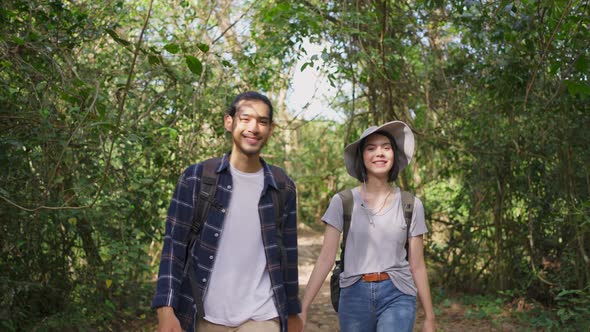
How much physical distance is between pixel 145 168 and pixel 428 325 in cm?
419

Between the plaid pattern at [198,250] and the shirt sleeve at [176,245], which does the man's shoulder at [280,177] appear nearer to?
the plaid pattern at [198,250]

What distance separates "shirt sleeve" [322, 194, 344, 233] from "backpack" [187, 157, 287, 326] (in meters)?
0.61

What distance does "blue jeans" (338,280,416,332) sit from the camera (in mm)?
3727

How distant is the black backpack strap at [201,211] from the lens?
317 cm

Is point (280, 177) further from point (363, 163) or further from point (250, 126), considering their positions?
point (363, 163)

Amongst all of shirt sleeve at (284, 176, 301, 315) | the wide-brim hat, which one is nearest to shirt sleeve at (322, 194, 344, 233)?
the wide-brim hat

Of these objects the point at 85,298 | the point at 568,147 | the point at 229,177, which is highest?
the point at 568,147

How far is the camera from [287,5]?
667 cm

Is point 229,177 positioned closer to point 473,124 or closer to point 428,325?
point 428,325

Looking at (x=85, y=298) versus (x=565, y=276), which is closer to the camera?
(x=85, y=298)

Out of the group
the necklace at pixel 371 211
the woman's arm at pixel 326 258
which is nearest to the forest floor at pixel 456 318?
the woman's arm at pixel 326 258

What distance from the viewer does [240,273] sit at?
3236mm

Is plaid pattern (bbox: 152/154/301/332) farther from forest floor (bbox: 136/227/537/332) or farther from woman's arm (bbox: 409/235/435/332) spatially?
forest floor (bbox: 136/227/537/332)

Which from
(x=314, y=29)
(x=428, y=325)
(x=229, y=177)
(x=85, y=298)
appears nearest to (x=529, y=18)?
(x=314, y=29)
